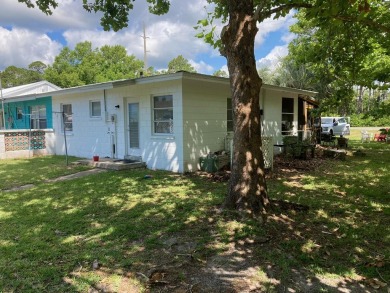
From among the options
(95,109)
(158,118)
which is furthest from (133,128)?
(95,109)

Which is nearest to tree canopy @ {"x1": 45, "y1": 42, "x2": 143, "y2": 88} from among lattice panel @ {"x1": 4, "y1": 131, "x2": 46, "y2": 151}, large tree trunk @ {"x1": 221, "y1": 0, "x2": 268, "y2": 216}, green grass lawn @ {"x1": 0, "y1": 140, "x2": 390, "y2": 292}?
lattice panel @ {"x1": 4, "y1": 131, "x2": 46, "y2": 151}

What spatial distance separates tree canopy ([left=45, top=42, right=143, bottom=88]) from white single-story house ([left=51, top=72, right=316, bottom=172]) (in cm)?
3346

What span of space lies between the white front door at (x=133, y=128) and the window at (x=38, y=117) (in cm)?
662

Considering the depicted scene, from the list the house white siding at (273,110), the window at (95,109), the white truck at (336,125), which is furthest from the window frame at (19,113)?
the white truck at (336,125)

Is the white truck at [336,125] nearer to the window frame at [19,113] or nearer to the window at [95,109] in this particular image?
the window at [95,109]

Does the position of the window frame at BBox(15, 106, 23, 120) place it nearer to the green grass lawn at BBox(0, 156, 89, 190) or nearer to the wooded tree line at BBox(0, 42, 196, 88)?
the green grass lawn at BBox(0, 156, 89, 190)

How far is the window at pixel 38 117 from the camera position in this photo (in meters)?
15.3

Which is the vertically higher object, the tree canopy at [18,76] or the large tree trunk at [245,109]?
the tree canopy at [18,76]

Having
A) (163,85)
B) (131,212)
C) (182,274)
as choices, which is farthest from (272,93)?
(182,274)

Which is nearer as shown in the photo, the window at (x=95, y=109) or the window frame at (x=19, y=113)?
the window at (x=95, y=109)

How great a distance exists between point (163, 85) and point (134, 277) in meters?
7.01

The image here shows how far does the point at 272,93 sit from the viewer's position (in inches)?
524

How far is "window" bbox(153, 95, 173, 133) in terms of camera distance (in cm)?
947

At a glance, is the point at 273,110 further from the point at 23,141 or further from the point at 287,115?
the point at 23,141
